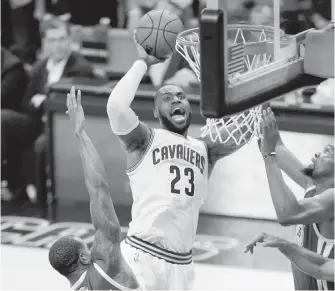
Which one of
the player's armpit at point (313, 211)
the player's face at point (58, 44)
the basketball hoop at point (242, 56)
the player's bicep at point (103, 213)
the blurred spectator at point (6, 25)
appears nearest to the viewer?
the basketball hoop at point (242, 56)

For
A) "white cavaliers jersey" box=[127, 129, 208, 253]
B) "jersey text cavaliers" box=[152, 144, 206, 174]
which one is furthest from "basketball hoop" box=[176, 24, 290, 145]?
"white cavaliers jersey" box=[127, 129, 208, 253]

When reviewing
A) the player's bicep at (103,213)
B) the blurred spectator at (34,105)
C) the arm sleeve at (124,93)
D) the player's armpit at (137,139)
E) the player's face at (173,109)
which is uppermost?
the arm sleeve at (124,93)

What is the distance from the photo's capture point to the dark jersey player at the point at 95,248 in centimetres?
496

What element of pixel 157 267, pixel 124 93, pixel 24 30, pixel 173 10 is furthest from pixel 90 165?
pixel 24 30

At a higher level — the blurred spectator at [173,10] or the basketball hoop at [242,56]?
the basketball hoop at [242,56]

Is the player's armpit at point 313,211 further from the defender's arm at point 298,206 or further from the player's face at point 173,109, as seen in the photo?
the player's face at point 173,109

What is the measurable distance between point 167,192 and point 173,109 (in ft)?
1.69

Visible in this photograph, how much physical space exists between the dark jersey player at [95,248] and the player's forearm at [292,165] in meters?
1.46

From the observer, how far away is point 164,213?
18.4 ft

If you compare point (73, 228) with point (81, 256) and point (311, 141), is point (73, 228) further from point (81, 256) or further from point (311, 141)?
point (81, 256)

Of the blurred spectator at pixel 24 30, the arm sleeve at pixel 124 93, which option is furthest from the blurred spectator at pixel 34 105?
the arm sleeve at pixel 124 93

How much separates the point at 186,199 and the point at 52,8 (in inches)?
291

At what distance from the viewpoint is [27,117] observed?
966cm

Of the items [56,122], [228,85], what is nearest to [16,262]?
[56,122]
